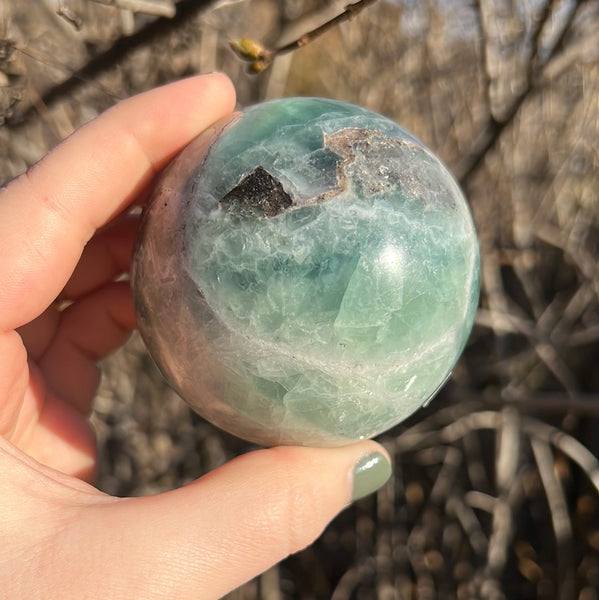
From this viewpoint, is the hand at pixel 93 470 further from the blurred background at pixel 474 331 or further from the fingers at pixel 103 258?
the blurred background at pixel 474 331

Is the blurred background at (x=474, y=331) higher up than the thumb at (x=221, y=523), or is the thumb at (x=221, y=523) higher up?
the thumb at (x=221, y=523)

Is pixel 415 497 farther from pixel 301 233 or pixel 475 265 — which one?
pixel 301 233

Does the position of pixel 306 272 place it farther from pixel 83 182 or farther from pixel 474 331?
pixel 474 331

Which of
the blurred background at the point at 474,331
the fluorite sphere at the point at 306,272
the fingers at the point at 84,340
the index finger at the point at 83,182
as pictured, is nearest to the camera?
the fluorite sphere at the point at 306,272

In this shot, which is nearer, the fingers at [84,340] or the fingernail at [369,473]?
the fingernail at [369,473]

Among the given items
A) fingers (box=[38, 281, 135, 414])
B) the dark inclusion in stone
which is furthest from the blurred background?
→ the dark inclusion in stone

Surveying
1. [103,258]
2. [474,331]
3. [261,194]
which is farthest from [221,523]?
[474,331]

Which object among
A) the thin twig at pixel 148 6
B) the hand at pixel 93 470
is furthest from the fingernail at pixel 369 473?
the thin twig at pixel 148 6

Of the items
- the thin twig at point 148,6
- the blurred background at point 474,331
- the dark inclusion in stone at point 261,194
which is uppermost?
the thin twig at point 148,6

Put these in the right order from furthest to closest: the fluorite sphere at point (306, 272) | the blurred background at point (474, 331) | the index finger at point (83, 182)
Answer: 1. the blurred background at point (474, 331)
2. the index finger at point (83, 182)
3. the fluorite sphere at point (306, 272)
